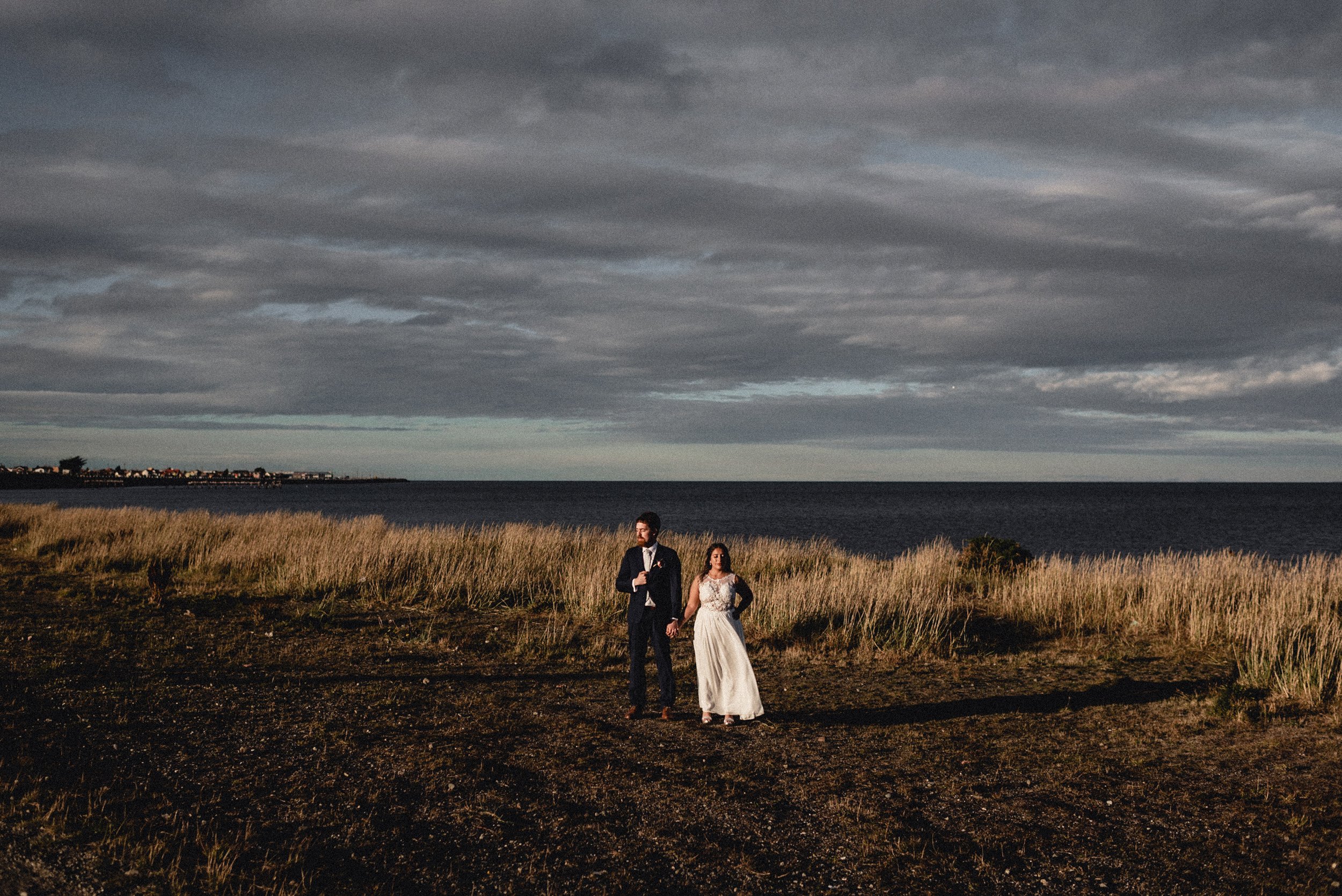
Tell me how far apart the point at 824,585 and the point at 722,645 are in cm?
672

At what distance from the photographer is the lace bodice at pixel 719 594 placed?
26.3 ft

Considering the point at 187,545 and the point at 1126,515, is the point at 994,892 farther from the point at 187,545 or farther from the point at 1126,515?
the point at 1126,515

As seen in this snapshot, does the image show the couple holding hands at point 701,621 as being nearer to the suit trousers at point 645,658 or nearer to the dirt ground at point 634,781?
the suit trousers at point 645,658

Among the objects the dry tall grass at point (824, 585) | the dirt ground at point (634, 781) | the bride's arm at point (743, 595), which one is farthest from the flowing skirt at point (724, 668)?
the dry tall grass at point (824, 585)

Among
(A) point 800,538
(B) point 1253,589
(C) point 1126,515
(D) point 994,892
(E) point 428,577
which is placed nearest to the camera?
(D) point 994,892

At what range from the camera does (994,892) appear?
4773 millimetres

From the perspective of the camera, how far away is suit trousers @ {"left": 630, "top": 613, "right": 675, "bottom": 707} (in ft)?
27.0

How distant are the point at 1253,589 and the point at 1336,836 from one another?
10848 millimetres

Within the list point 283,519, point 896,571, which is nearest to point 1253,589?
point 896,571

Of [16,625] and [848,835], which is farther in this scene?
[16,625]

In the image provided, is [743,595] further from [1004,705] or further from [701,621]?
[1004,705]

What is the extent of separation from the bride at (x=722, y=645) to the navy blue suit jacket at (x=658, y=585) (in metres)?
0.17

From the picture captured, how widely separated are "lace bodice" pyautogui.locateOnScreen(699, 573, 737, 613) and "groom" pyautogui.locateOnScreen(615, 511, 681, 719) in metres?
0.25

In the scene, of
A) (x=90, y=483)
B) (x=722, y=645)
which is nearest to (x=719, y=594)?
(x=722, y=645)
